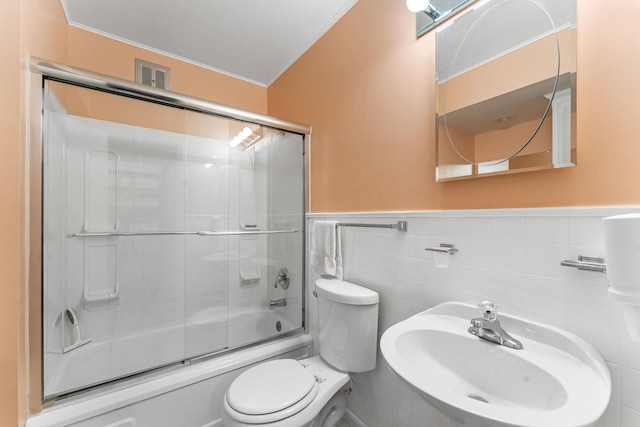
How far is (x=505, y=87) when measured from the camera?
938 millimetres

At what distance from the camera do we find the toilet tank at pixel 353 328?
4.25ft

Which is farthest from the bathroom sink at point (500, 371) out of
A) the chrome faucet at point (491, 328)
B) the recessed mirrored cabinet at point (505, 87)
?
the recessed mirrored cabinet at point (505, 87)

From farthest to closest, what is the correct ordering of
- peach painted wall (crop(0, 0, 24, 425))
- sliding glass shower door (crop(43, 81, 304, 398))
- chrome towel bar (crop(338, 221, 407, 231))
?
A: sliding glass shower door (crop(43, 81, 304, 398)), chrome towel bar (crop(338, 221, 407, 231)), peach painted wall (crop(0, 0, 24, 425))

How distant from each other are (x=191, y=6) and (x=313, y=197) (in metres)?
1.39

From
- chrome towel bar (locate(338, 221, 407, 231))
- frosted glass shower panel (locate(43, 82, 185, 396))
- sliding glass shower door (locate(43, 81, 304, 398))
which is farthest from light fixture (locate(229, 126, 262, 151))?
chrome towel bar (locate(338, 221, 407, 231))

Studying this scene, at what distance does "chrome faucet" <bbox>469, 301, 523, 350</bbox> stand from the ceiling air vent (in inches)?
98.1

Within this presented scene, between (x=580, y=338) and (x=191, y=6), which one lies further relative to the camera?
(x=191, y=6)

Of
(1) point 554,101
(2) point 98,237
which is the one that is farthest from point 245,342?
(1) point 554,101

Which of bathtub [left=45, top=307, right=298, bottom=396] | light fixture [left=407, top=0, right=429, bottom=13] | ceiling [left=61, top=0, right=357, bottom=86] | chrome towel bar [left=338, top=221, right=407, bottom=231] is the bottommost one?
bathtub [left=45, top=307, right=298, bottom=396]

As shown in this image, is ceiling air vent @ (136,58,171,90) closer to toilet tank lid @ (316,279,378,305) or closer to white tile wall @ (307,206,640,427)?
white tile wall @ (307,206,640,427)

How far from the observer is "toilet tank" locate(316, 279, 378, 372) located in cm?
129

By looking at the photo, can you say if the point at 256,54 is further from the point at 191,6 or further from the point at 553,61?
the point at 553,61

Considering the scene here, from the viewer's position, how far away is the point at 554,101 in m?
0.83

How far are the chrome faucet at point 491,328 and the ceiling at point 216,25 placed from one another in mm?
1742
